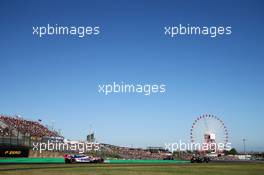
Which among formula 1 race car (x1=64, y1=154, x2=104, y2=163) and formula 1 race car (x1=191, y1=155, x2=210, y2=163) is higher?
formula 1 race car (x1=64, y1=154, x2=104, y2=163)

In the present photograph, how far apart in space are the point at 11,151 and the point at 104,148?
96.3 feet

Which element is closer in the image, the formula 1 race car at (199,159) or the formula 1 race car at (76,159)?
the formula 1 race car at (76,159)

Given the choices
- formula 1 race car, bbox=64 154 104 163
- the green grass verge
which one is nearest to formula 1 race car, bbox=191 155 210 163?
formula 1 race car, bbox=64 154 104 163

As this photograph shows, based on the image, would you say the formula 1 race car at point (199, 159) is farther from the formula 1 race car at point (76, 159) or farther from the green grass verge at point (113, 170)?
the green grass verge at point (113, 170)

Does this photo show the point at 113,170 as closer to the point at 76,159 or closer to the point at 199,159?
the point at 76,159

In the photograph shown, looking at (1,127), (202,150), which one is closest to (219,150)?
(202,150)

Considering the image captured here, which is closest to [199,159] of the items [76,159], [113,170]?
[76,159]

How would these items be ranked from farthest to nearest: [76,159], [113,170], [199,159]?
[199,159]
[76,159]
[113,170]

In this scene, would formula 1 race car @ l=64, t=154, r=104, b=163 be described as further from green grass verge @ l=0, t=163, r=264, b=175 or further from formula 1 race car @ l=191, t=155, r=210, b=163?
formula 1 race car @ l=191, t=155, r=210, b=163

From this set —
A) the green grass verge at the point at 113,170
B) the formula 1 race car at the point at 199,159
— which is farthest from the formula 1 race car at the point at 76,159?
the formula 1 race car at the point at 199,159

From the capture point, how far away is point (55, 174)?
24.6 meters

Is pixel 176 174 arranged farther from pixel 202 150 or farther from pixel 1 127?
pixel 1 127

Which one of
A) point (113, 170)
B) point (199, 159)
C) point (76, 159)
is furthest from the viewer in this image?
point (199, 159)

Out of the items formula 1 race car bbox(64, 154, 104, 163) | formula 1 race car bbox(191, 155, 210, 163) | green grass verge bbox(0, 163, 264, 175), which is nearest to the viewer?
green grass verge bbox(0, 163, 264, 175)
